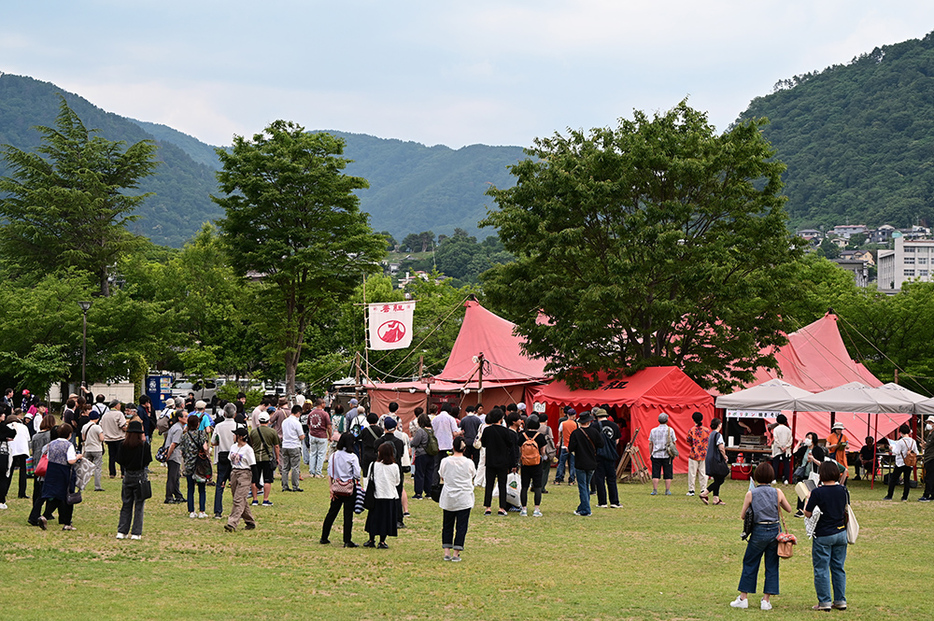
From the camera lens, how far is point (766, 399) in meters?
22.2

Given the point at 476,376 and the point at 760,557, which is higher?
the point at 476,376

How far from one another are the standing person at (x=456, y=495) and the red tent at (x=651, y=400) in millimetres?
13290

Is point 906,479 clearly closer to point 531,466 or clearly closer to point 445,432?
point 531,466

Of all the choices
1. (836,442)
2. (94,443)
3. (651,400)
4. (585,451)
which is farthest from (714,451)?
(94,443)

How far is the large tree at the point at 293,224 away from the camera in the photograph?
38594 millimetres

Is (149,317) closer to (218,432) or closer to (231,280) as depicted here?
(231,280)

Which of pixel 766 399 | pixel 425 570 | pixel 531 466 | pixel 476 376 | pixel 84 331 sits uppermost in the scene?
pixel 84 331

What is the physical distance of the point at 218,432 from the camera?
14828 mm

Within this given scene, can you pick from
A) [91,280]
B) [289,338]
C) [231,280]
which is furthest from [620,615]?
[231,280]

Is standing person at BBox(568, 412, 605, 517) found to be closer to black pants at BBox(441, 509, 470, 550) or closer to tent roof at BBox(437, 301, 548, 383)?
black pants at BBox(441, 509, 470, 550)

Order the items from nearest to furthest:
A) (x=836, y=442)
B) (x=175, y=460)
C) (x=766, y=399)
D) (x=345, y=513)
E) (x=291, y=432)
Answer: (x=345, y=513), (x=175, y=460), (x=291, y=432), (x=836, y=442), (x=766, y=399)

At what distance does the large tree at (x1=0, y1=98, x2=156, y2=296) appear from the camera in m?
49.4

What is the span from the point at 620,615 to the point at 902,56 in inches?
7833

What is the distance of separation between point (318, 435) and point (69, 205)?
3482 centimetres
